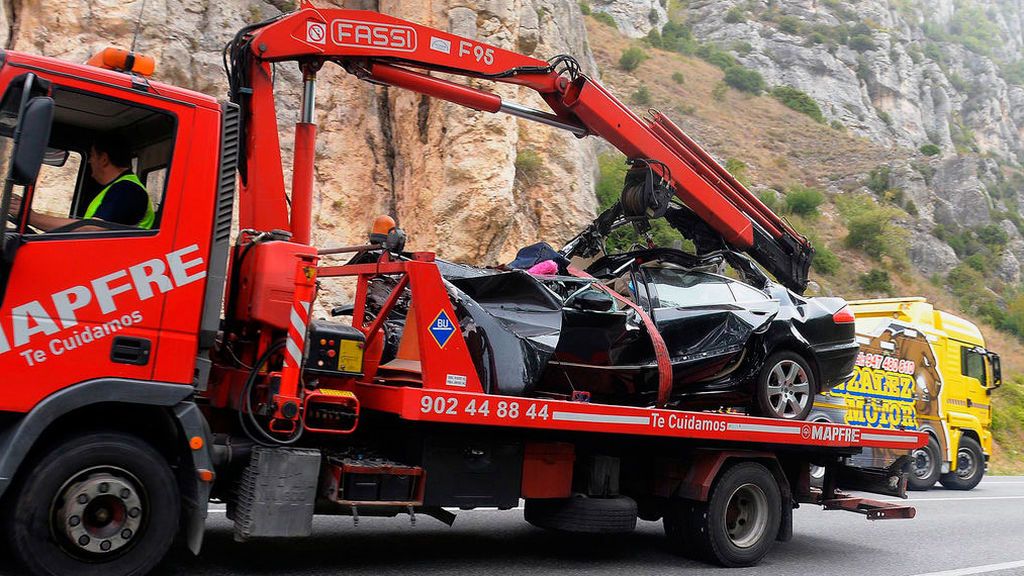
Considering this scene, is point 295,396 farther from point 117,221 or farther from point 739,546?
point 739,546

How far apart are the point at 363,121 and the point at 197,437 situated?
14.2 m

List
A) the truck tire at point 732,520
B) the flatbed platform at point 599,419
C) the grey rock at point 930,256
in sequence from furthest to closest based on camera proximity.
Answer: the grey rock at point 930,256 → the truck tire at point 732,520 → the flatbed platform at point 599,419

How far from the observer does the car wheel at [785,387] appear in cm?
752

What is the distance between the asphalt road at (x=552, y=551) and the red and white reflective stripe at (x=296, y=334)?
59.2 inches

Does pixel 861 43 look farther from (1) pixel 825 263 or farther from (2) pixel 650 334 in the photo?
(2) pixel 650 334

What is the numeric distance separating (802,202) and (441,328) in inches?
1442

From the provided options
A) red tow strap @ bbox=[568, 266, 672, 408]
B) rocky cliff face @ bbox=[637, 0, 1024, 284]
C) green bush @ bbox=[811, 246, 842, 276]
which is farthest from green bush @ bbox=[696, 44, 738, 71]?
red tow strap @ bbox=[568, 266, 672, 408]

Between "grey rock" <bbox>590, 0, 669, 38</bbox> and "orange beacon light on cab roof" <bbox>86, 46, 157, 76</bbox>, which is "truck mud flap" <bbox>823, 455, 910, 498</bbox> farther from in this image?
"grey rock" <bbox>590, 0, 669, 38</bbox>

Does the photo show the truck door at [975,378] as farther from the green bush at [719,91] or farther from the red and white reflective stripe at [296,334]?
the green bush at [719,91]

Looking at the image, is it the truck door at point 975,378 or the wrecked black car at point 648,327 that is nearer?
the wrecked black car at point 648,327

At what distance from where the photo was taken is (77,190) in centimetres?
478

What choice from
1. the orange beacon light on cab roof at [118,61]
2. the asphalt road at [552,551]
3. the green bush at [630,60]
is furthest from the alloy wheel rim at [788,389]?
the green bush at [630,60]

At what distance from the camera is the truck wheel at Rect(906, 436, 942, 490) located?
15250 mm

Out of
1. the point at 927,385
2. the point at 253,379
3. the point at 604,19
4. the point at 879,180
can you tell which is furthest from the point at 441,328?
the point at 604,19
